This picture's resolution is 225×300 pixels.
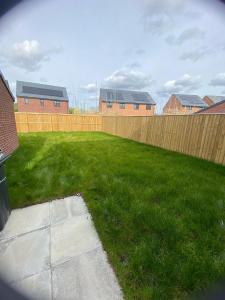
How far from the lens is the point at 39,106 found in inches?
1364

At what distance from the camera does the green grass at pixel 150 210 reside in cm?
176

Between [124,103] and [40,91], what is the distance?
18639 millimetres

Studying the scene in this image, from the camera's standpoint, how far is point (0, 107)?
20.5 feet

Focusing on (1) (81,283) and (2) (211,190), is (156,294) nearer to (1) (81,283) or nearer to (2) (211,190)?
(1) (81,283)

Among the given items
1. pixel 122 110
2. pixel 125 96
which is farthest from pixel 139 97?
pixel 122 110

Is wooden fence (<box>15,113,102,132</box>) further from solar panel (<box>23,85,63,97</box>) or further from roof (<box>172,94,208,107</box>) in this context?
roof (<box>172,94,208,107</box>)

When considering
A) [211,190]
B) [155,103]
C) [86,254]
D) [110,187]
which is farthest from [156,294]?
[155,103]

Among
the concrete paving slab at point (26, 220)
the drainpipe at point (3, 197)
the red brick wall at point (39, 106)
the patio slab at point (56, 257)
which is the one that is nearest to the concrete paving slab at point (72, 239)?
the patio slab at point (56, 257)

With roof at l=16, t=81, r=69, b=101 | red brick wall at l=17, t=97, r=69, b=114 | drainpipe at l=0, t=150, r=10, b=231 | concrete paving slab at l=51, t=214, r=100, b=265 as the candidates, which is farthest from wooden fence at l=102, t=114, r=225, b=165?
roof at l=16, t=81, r=69, b=101

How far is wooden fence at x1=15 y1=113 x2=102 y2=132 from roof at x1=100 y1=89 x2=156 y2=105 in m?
20.3

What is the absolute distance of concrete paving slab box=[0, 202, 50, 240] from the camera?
8.48 ft

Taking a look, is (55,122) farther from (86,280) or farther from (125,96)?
(125,96)

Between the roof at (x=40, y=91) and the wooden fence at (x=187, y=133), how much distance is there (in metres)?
30.1

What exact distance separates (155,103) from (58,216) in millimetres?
41350
